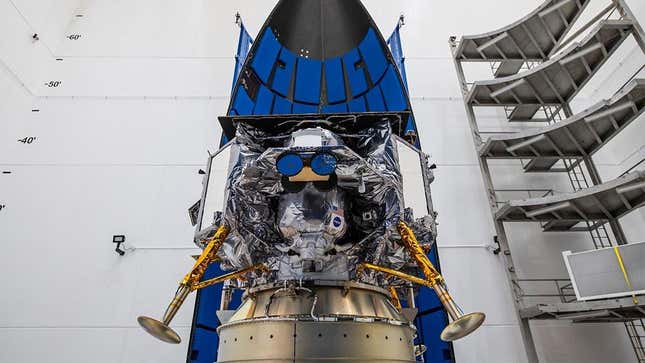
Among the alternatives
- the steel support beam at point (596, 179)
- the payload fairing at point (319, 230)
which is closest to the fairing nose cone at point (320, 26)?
the payload fairing at point (319, 230)

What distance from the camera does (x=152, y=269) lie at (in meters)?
4.50

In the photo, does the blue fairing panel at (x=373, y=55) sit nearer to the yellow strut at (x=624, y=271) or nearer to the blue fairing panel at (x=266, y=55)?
the blue fairing panel at (x=266, y=55)

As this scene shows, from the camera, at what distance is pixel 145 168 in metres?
5.18

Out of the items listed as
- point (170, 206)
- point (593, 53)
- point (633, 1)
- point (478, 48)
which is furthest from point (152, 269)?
point (633, 1)

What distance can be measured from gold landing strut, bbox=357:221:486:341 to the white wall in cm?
276

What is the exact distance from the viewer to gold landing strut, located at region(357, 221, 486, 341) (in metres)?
1.71

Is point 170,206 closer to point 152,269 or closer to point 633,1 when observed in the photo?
point 152,269

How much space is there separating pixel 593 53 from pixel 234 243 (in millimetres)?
5635

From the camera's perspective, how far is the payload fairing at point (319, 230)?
1.99 meters

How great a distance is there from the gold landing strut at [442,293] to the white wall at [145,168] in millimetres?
2760

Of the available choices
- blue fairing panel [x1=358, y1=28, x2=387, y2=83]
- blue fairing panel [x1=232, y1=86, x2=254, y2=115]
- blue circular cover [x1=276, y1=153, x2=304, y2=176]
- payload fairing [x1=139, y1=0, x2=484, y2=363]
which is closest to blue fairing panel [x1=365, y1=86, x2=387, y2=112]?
blue fairing panel [x1=358, y1=28, x2=387, y2=83]

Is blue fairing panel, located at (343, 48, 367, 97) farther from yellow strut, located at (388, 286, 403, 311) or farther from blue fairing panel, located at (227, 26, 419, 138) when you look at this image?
yellow strut, located at (388, 286, 403, 311)

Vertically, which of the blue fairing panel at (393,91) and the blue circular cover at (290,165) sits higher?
the blue fairing panel at (393,91)

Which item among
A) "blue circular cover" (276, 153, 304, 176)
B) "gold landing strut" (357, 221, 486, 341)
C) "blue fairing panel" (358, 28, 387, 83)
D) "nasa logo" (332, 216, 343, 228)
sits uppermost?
"blue fairing panel" (358, 28, 387, 83)
